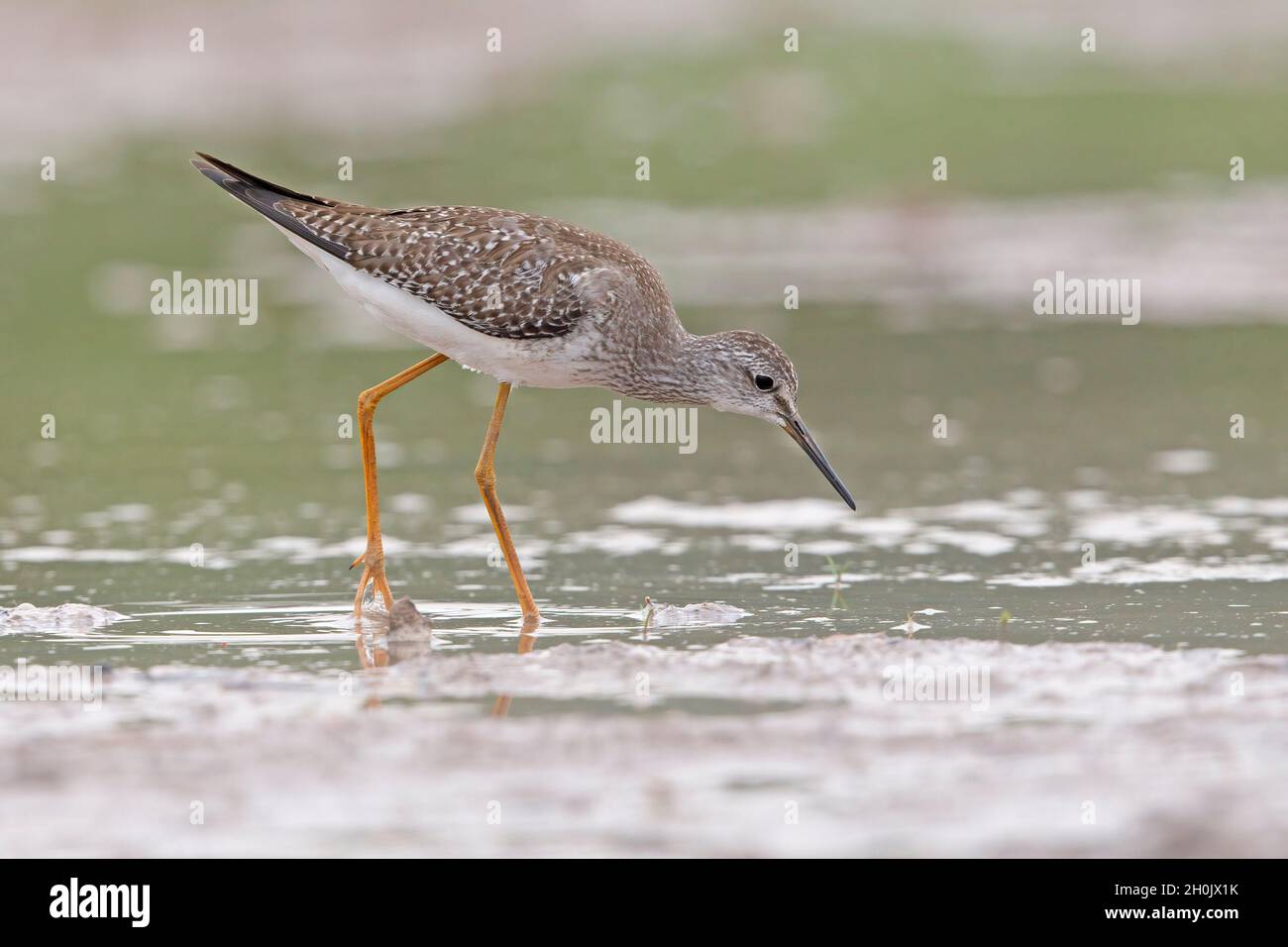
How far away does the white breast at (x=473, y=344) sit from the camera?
9.97 meters

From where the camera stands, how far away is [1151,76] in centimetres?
3206

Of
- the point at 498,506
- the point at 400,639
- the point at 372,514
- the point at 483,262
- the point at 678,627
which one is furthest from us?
the point at 498,506

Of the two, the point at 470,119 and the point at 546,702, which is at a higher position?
the point at 470,119

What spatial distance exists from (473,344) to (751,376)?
4.82 ft

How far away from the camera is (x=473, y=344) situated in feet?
32.9

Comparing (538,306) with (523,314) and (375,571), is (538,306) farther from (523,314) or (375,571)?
(375,571)

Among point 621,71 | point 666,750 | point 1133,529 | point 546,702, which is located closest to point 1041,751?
point 666,750

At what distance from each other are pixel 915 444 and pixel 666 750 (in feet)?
24.1

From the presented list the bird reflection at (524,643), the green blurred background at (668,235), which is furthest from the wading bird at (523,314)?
the green blurred background at (668,235)

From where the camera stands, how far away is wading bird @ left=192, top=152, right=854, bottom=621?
996 centimetres

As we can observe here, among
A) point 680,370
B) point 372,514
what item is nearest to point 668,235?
point 680,370

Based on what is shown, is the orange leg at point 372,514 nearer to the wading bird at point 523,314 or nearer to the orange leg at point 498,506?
the wading bird at point 523,314

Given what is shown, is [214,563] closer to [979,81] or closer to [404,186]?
[404,186]

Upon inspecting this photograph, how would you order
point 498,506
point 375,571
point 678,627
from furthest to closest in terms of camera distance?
point 498,506
point 375,571
point 678,627
